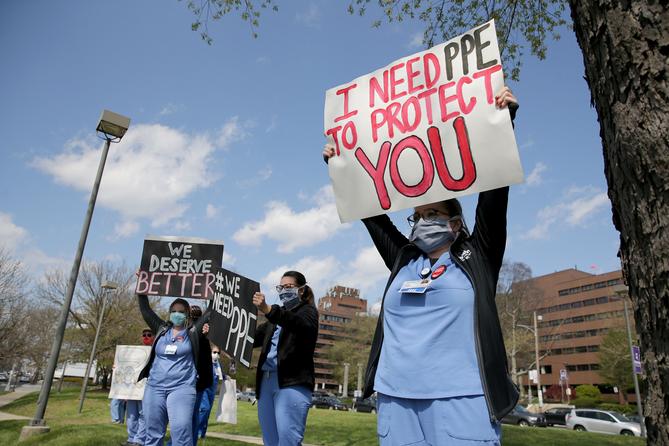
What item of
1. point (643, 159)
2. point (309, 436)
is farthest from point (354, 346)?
point (643, 159)

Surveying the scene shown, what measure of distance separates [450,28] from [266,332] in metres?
6.51

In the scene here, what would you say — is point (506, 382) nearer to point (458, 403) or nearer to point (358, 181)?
point (458, 403)

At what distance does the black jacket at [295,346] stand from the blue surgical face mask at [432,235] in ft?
6.31

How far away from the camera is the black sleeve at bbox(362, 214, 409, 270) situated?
113 inches

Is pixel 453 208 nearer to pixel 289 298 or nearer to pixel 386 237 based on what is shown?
pixel 386 237

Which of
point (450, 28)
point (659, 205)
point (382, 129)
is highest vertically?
point (450, 28)

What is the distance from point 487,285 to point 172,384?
3.92 meters

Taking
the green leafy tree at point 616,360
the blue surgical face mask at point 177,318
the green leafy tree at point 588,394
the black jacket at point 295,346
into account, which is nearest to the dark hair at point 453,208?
the black jacket at point 295,346

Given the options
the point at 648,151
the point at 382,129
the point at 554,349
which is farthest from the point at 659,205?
the point at 554,349

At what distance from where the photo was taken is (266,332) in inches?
190

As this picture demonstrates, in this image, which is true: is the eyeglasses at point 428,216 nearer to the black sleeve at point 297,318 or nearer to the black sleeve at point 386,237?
the black sleeve at point 386,237

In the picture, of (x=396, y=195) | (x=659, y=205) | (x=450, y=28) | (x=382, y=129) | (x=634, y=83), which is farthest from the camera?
(x=450, y=28)

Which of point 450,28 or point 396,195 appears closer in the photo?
point 396,195

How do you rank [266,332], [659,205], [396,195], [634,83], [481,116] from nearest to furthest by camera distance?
[659,205]
[634,83]
[481,116]
[396,195]
[266,332]
